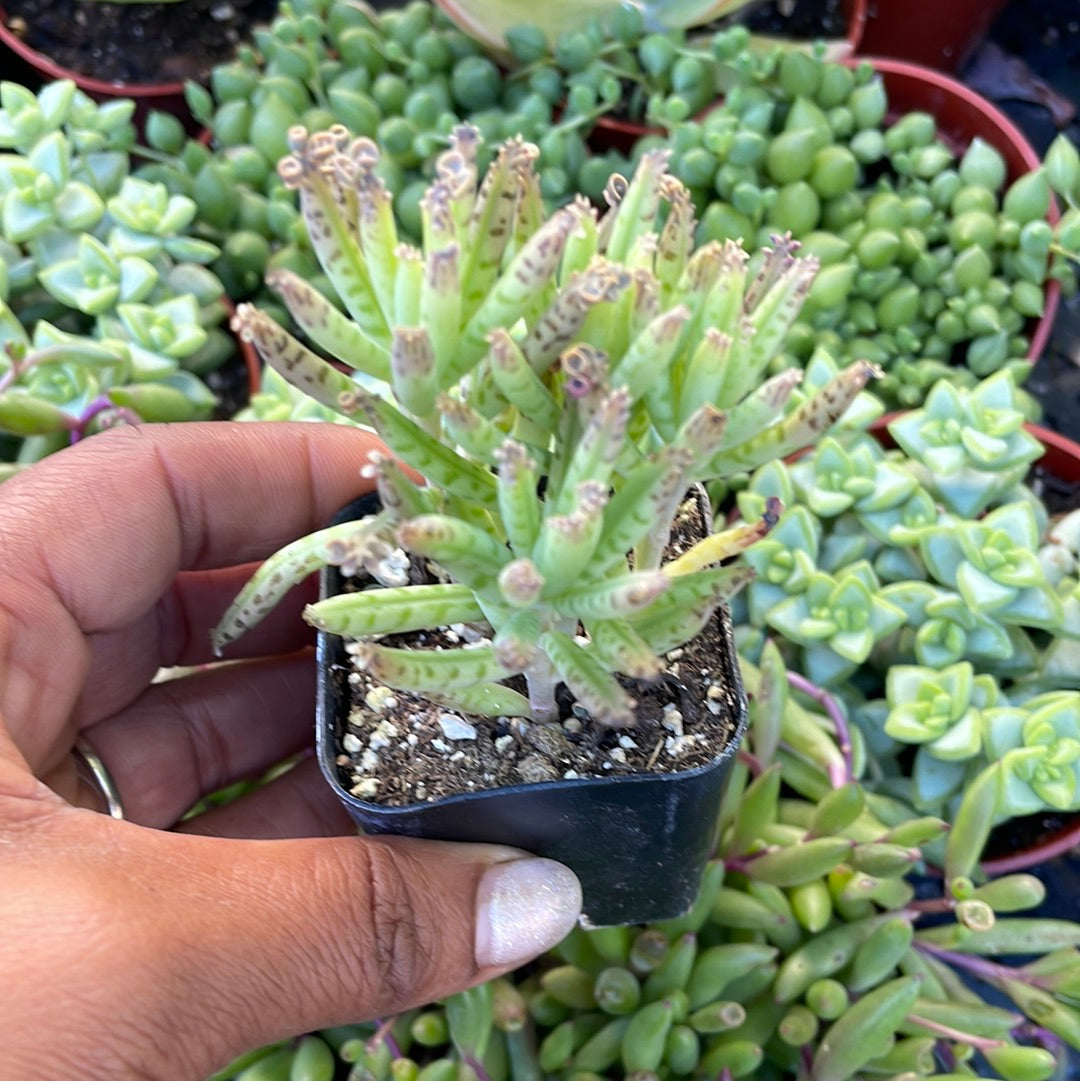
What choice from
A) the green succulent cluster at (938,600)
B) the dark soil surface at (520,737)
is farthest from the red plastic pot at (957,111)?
the dark soil surface at (520,737)

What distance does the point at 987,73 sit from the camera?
173 centimetres

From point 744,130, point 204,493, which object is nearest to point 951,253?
point 744,130

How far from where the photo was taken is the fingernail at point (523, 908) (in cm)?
73

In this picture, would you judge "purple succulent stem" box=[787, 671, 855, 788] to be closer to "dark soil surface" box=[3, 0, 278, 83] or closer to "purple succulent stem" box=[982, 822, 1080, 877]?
"purple succulent stem" box=[982, 822, 1080, 877]

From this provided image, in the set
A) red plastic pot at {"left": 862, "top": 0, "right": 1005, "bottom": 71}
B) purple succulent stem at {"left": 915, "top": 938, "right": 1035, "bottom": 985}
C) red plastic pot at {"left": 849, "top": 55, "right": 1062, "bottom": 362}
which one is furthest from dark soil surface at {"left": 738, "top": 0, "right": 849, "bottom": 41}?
purple succulent stem at {"left": 915, "top": 938, "right": 1035, "bottom": 985}

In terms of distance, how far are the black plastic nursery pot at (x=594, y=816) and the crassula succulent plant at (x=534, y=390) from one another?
0.29 feet

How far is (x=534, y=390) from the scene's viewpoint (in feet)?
1.81

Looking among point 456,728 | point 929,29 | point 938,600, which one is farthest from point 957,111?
point 456,728

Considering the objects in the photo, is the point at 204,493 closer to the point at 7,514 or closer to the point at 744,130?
the point at 7,514

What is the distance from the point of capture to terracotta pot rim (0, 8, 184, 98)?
158 cm

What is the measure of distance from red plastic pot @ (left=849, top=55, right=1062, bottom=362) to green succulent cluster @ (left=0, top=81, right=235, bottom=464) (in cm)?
98

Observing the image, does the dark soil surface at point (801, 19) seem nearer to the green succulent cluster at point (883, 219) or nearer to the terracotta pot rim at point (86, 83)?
the green succulent cluster at point (883, 219)

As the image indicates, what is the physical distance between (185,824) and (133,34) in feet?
4.49

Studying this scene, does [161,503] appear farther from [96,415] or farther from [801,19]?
[801,19]
